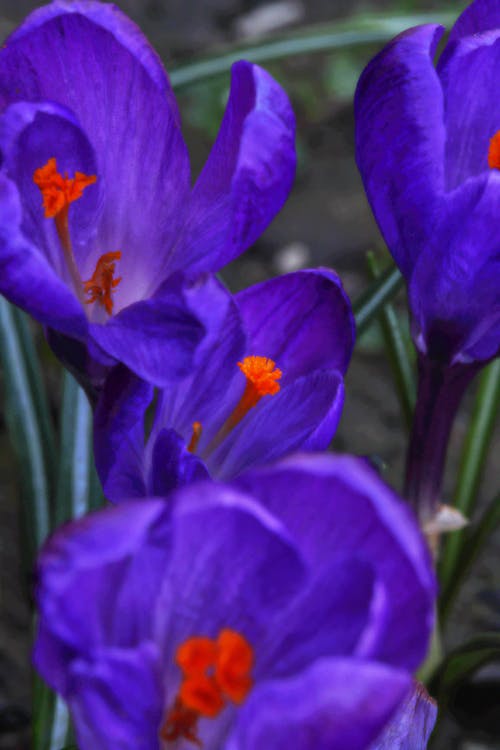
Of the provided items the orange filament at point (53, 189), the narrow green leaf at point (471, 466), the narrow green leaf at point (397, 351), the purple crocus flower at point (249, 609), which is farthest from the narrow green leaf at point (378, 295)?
the purple crocus flower at point (249, 609)

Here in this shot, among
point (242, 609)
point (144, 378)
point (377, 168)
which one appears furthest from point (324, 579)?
point (377, 168)

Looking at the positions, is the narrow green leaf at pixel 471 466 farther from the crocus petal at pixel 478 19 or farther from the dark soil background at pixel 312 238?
the crocus petal at pixel 478 19

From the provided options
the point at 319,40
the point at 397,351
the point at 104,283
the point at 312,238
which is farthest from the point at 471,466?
the point at 312,238

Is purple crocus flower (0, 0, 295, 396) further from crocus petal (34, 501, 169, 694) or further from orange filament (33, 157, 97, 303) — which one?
crocus petal (34, 501, 169, 694)

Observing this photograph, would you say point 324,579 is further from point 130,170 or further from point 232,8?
point 232,8

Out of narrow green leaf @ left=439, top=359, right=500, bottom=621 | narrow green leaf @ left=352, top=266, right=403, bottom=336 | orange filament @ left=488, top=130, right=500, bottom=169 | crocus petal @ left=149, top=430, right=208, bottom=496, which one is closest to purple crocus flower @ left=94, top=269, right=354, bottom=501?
crocus petal @ left=149, top=430, right=208, bottom=496
